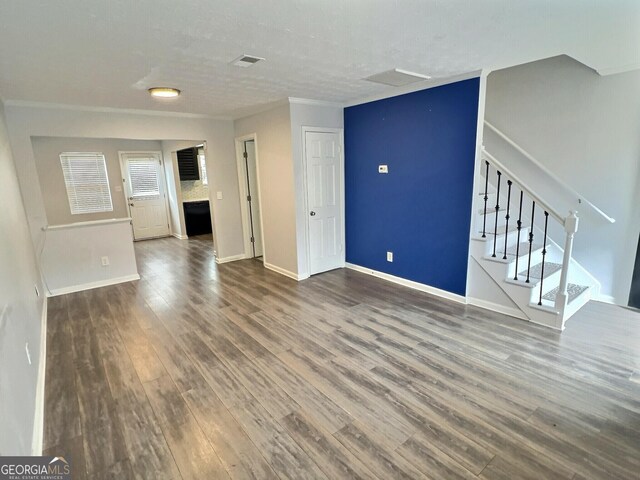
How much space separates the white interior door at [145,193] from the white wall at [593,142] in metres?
7.32

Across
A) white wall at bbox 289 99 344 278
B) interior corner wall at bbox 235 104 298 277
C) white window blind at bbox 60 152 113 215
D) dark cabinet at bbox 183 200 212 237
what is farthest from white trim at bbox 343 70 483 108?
white window blind at bbox 60 152 113 215

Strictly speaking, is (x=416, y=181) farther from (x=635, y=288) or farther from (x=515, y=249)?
(x=635, y=288)

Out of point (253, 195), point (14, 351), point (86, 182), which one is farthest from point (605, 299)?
point (86, 182)

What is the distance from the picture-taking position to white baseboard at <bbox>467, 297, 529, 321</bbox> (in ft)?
11.0

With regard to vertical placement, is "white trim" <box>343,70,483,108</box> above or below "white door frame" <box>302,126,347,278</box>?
above

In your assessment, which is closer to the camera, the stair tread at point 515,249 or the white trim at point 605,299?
the stair tread at point 515,249

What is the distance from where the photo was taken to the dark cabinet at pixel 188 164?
307 inches

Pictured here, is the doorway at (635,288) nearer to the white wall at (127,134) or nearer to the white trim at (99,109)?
the white wall at (127,134)

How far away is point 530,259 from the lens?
3617mm

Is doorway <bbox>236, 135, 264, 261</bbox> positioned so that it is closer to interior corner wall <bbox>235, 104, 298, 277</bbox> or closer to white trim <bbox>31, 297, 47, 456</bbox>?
interior corner wall <bbox>235, 104, 298, 277</bbox>

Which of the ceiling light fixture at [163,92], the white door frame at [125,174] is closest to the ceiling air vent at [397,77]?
the ceiling light fixture at [163,92]

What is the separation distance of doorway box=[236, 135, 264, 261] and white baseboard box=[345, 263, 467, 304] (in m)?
1.76

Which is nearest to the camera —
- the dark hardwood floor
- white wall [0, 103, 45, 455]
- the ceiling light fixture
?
white wall [0, 103, 45, 455]

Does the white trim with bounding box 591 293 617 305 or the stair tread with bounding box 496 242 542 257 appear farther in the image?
the white trim with bounding box 591 293 617 305
